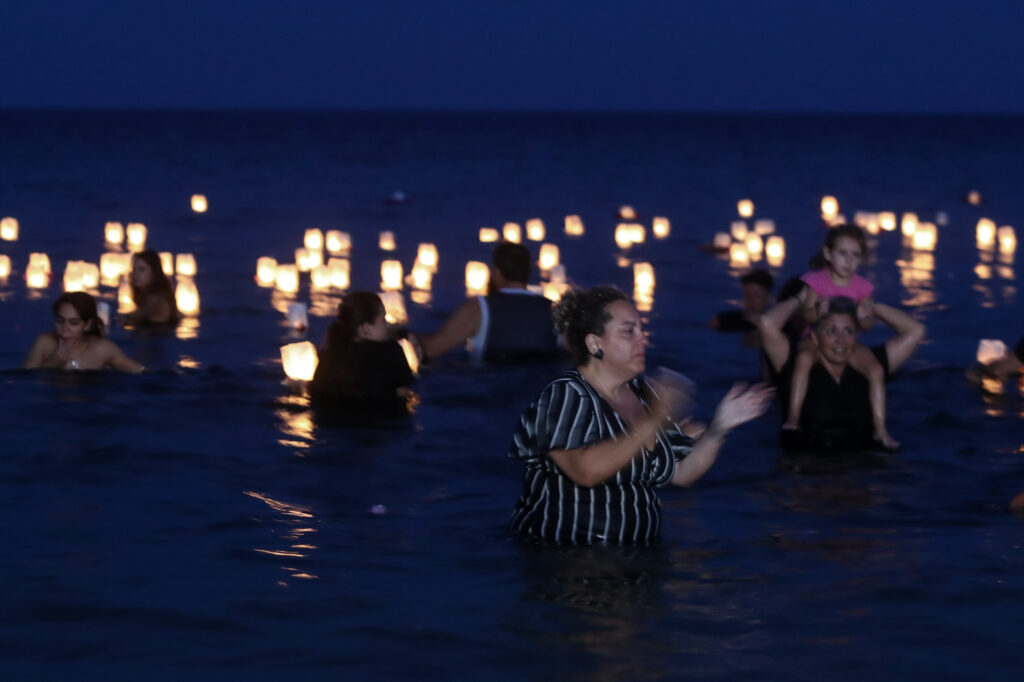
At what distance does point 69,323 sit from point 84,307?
0.72 ft

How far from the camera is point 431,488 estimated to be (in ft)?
29.0

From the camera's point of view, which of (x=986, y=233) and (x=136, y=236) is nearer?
(x=136, y=236)

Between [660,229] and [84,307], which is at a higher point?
[660,229]

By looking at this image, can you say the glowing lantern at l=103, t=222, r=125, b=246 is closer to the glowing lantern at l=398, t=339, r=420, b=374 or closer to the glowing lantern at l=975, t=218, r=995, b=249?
the glowing lantern at l=975, t=218, r=995, b=249

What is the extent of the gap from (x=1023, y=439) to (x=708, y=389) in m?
2.88

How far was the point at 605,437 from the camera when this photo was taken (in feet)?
18.4

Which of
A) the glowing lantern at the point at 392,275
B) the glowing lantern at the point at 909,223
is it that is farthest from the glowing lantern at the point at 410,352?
the glowing lantern at the point at 909,223

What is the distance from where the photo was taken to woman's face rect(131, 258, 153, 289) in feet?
45.7

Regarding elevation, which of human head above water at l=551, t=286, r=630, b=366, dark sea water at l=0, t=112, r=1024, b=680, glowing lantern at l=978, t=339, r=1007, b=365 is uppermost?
human head above water at l=551, t=286, r=630, b=366

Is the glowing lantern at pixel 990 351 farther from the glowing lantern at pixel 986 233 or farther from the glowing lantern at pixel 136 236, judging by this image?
the glowing lantern at pixel 136 236

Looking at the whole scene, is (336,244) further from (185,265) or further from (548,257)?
(185,265)

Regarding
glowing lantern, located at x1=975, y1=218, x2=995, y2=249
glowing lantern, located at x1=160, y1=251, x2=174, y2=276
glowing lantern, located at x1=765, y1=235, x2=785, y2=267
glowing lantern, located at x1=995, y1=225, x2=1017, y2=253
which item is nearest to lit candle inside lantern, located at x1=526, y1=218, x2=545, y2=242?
glowing lantern, located at x1=765, y1=235, x2=785, y2=267

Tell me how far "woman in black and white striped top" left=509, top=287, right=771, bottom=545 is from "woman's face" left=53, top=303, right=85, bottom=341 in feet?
18.3

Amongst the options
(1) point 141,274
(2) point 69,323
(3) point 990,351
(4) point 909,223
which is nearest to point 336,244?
(1) point 141,274
